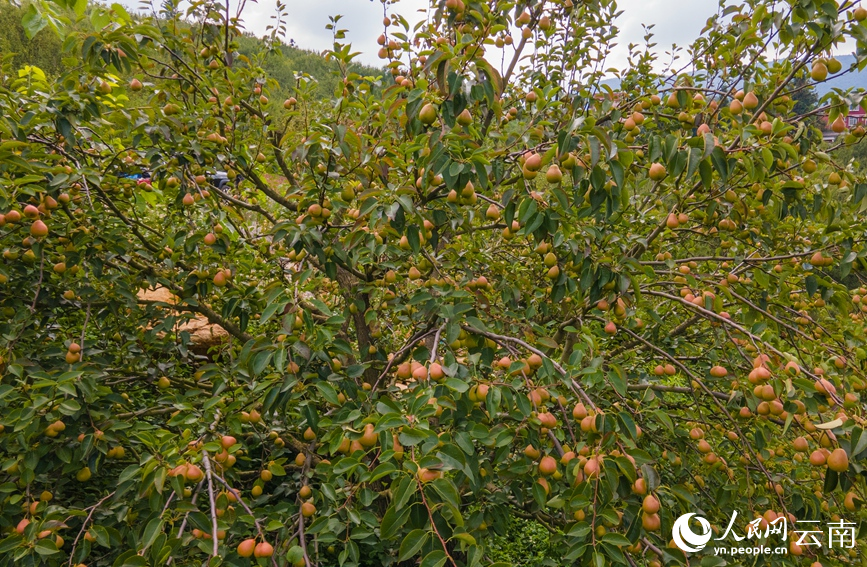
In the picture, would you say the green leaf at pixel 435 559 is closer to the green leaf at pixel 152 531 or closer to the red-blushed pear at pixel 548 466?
the red-blushed pear at pixel 548 466

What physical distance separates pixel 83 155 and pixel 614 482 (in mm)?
2448

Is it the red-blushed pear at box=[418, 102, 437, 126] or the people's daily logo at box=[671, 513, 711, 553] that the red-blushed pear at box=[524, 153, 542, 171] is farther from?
the people's daily logo at box=[671, 513, 711, 553]

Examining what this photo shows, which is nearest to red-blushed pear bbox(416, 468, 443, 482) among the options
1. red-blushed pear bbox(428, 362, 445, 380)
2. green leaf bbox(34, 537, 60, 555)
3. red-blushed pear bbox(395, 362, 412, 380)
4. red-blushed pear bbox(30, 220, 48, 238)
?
red-blushed pear bbox(428, 362, 445, 380)

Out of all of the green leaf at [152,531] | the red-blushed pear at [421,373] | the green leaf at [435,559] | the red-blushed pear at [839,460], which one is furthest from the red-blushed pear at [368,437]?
the red-blushed pear at [839,460]

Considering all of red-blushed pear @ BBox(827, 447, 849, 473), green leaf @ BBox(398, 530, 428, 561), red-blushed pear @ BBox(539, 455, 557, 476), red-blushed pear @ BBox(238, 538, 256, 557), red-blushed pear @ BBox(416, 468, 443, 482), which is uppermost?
red-blushed pear @ BBox(827, 447, 849, 473)

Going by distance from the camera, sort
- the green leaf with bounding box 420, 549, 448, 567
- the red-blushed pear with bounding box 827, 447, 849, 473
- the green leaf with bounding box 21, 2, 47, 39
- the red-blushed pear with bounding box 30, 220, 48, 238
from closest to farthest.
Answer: the green leaf with bounding box 420, 549, 448, 567, the red-blushed pear with bounding box 827, 447, 849, 473, the green leaf with bounding box 21, 2, 47, 39, the red-blushed pear with bounding box 30, 220, 48, 238

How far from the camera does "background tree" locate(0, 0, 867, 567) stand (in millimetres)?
1361

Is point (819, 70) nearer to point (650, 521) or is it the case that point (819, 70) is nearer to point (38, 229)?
point (650, 521)

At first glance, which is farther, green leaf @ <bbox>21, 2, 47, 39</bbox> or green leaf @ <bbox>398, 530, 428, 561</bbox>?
green leaf @ <bbox>21, 2, 47, 39</bbox>

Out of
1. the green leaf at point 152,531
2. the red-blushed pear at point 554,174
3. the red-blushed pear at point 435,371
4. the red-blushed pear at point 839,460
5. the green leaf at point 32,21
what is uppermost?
the green leaf at point 32,21

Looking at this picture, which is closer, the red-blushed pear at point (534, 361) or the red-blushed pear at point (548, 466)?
the red-blushed pear at point (548, 466)

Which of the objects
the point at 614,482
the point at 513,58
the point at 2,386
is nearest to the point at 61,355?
the point at 2,386

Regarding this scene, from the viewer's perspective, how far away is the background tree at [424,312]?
4.47 feet

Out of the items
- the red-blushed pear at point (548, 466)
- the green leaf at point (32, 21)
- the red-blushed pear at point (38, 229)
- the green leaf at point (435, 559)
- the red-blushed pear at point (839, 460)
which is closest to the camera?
the green leaf at point (435, 559)
